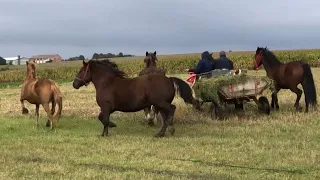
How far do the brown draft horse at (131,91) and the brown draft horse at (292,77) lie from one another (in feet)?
15.0

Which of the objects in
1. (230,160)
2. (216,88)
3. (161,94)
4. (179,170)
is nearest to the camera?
(179,170)

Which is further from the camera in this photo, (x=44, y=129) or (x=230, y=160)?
(x=44, y=129)

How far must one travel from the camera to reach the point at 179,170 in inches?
289

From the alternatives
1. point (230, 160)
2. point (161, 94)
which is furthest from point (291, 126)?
point (230, 160)

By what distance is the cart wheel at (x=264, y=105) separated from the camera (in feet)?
47.0

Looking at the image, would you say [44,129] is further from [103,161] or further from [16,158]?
[103,161]

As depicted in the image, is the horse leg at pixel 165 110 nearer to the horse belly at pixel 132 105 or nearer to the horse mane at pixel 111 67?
the horse belly at pixel 132 105

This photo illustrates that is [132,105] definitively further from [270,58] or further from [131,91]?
[270,58]

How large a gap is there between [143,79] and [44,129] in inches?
130

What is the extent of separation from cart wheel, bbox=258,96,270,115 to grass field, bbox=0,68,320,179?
24 centimetres

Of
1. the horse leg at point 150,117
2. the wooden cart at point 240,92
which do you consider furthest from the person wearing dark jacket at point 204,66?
the horse leg at point 150,117

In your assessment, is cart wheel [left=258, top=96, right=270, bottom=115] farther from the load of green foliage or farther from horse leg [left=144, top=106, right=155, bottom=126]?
horse leg [left=144, top=106, right=155, bottom=126]

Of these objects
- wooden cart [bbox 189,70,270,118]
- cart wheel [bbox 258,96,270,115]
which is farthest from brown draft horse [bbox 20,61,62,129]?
cart wheel [bbox 258,96,270,115]

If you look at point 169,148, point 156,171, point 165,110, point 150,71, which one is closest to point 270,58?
point 150,71
